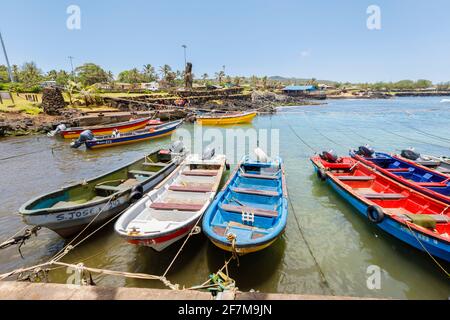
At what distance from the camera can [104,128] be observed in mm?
22844

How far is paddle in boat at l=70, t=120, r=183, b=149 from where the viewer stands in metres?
18.3

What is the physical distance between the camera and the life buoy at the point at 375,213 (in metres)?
6.60

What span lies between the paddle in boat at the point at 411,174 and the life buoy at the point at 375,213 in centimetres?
261

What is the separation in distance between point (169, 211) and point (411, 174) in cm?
1123

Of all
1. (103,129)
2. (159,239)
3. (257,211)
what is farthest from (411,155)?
(103,129)

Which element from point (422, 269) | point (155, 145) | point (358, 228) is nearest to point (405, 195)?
point (358, 228)

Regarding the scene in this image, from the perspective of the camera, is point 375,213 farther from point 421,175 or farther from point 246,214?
point 421,175

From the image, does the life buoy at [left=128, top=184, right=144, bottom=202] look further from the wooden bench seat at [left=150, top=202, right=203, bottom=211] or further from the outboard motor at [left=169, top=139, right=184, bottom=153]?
the outboard motor at [left=169, top=139, right=184, bottom=153]

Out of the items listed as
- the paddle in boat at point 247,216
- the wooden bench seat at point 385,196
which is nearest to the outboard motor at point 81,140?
the paddle in boat at point 247,216

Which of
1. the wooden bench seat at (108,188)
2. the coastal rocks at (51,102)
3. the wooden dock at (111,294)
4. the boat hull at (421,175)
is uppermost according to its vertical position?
the coastal rocks at (51,102)

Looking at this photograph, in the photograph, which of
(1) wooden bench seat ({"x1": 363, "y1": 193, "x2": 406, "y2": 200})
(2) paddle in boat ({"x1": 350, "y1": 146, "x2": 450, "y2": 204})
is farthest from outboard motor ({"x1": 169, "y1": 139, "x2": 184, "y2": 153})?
(2) paddle in boat ({"x1": 350, "y1": 146, "x2": 450, "y2": 204})

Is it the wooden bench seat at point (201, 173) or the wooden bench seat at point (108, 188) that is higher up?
the wooden bench seat at point (108, 188)

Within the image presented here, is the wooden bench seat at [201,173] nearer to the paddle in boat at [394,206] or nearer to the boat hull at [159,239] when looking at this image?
the boat hull at [159,239]
